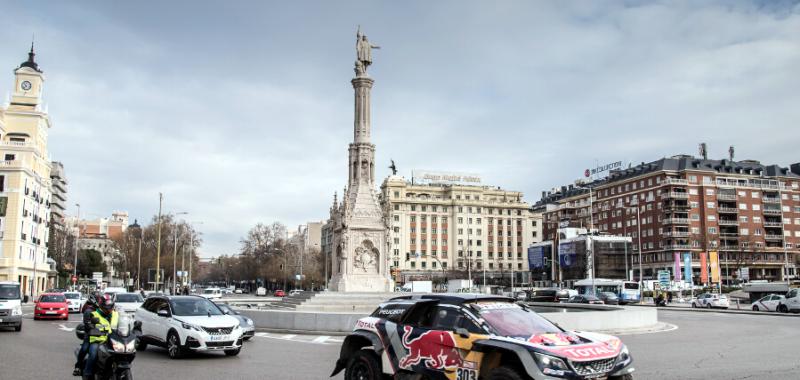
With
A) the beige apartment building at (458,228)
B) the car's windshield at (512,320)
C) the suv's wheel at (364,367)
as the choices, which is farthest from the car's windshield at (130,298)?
the beige apartment building at (458,228)

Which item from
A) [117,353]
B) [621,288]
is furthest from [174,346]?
[621,288]

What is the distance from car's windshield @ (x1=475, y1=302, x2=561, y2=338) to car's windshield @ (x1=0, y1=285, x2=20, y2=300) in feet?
74.4

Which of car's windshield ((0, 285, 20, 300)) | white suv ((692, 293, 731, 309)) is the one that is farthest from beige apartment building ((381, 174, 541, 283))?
car's windshield ((0, 285, 20, 300))

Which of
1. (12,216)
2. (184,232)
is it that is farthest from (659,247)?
(12,216)

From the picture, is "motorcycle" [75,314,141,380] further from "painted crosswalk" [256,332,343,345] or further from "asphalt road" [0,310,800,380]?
"painted crosswalk" [256,332,343,345]

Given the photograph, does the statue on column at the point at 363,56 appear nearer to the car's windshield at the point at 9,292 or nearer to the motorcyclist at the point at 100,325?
the car's windshield at the point at 9,292

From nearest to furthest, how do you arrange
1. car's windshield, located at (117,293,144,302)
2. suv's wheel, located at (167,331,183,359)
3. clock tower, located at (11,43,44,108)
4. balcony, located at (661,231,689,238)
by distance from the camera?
suv's wheel, located at (167,331,183,359)
car's windshield, located at (117,293,144,302)
clock tower, located at (11,43,44,108)
balcony, located at (661,231,689,238)

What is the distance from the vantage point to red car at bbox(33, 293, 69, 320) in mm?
31125

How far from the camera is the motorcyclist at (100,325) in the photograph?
9.17 meters

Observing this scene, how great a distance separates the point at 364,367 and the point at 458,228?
4663 inches

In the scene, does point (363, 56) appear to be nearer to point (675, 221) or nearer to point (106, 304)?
point (106, 304)

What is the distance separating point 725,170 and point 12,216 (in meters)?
105

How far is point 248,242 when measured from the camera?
336 ft

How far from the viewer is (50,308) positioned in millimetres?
31203
